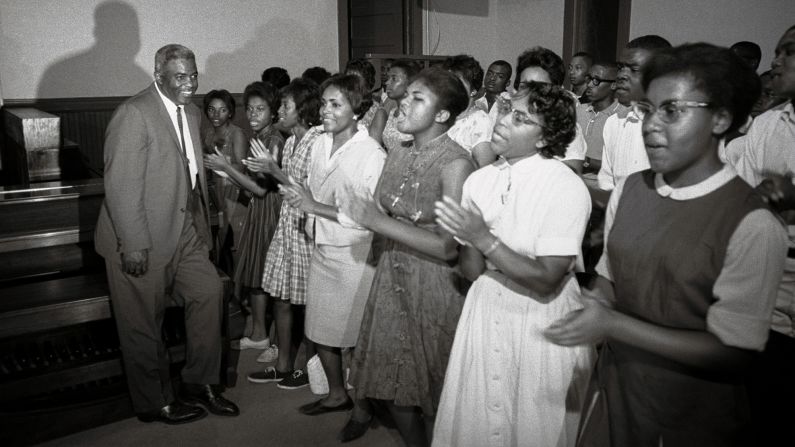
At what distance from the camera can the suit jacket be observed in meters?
2.91

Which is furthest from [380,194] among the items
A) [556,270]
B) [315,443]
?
[315,443]

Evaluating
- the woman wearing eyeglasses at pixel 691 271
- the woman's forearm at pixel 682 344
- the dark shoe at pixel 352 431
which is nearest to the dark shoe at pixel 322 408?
the dark shoe at pixel 352 431

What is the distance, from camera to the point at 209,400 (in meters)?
3.30

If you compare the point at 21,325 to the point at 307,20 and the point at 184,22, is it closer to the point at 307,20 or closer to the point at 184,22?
the point at 184,22

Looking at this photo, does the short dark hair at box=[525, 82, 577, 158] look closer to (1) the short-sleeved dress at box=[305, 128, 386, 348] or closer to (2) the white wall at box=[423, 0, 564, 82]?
(1) the short-sleeved dress at box=[305, 128, 386, 348]

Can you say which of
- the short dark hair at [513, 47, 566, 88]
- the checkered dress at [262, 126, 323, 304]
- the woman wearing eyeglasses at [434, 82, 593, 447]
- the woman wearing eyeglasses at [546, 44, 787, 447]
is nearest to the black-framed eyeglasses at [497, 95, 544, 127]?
the woman wearing eyeglasses at [434, 82, 593, 447]

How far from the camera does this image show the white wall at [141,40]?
6074mm

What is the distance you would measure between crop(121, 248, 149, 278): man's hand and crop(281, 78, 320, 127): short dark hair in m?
1.20

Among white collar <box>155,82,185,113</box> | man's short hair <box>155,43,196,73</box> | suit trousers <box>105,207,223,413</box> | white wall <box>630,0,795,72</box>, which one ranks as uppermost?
white wall <box>630,0,795,72</box>

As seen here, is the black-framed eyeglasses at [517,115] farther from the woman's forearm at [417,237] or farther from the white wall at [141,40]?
the white wall at [141,40]

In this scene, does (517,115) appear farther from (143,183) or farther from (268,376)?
(268,376)

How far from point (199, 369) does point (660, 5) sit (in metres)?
6.11

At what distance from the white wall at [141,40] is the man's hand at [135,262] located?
4.13 metres

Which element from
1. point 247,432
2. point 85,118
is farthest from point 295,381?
point 85,118
